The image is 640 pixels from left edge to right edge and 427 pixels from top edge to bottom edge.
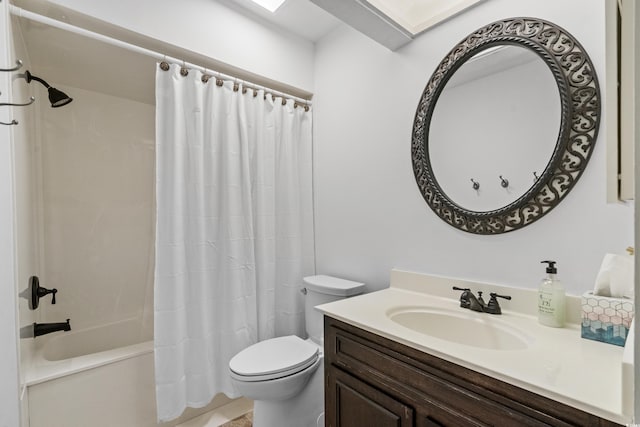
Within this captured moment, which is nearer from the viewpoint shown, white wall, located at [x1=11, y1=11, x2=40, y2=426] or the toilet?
white wall, located at [x1=11, y1=11, x2=40, y2=426]

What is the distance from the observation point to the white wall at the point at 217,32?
1480mm

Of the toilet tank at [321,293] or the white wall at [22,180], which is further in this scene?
the toilet tank at [321,293]

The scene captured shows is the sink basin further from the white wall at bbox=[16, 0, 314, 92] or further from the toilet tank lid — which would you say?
the white wall at bbox=[16, 0, 314, 92]

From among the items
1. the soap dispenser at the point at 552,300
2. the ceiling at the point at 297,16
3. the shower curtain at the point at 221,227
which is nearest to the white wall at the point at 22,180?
the shower curtain at the point at 221,227

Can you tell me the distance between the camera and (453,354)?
858 millimetres

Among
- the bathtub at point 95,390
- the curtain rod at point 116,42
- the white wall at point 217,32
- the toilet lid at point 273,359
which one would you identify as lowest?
the bathtub at point 95,390

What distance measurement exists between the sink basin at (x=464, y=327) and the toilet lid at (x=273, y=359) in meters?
0.61

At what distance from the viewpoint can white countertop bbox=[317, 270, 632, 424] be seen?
0.67 m

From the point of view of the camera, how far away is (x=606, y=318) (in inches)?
35.8

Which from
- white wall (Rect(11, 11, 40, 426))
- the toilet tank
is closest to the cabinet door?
the toilet tank

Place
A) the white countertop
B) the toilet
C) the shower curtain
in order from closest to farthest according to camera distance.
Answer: the white countertop, the toilet, the shower curtain

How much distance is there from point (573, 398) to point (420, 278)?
2.94ft

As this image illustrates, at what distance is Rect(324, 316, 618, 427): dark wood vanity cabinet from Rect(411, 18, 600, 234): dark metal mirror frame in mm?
703

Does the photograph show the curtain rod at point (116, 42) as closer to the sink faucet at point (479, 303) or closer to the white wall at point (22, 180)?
the white wall at point (22, 180)
